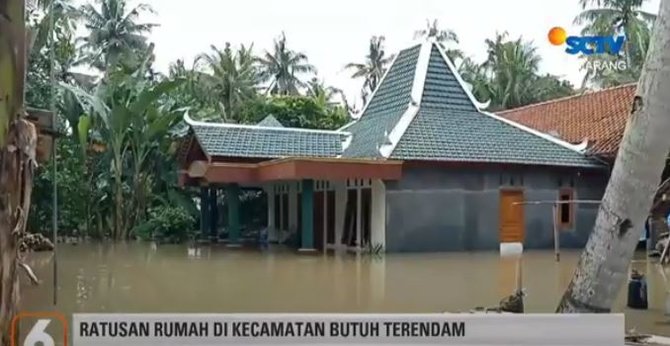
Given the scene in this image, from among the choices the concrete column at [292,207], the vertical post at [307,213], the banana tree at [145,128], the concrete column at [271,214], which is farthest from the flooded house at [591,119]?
the banana tree at [145,128]

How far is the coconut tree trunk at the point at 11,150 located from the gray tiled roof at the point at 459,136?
14.6 metres

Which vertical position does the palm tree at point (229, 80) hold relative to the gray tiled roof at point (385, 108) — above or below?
above

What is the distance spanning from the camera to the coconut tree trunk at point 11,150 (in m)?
2.51

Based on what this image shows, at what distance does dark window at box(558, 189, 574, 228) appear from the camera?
19.4 m

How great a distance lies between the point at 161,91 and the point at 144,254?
15.7 feet

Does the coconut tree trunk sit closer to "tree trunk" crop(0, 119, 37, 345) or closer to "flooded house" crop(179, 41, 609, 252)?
"tree trunk" crop(0, 119, 37, 345)

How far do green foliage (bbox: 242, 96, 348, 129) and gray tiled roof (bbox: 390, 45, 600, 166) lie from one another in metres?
10.9

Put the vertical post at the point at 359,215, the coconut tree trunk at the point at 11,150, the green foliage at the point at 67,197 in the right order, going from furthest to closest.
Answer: the green foliage at the point at 67,197 → the vertical post at the point at 359,215 → the coconut tree trunk at the point at 11,150

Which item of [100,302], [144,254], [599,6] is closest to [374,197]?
[144,254]

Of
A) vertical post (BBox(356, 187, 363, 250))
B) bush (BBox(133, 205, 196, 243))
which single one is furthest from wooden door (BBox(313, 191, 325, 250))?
bush (BBox(133, 205, 196, 243))

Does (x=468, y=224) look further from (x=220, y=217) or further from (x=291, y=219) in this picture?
(x=220, y=217)

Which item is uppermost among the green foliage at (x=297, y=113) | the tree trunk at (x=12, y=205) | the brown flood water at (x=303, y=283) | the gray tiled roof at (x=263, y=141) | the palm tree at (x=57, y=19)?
the palm tree at (x=57, y=19)

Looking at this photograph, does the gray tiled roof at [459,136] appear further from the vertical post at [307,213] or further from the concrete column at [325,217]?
the concrete column at [325,217]

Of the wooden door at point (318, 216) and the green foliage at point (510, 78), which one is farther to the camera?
the green foliage at point (510, 78)
